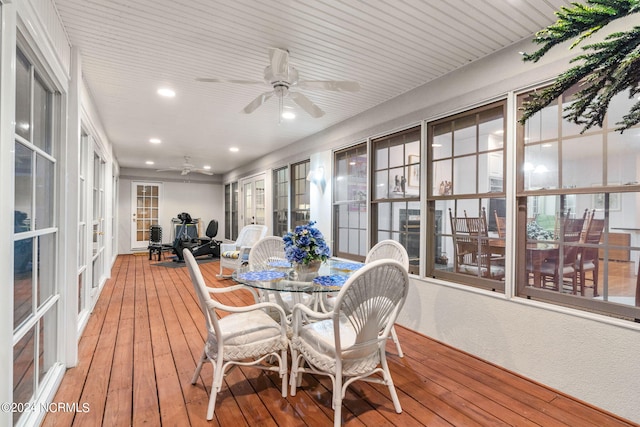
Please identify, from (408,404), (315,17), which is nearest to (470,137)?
(315,17)

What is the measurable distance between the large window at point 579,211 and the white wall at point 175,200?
30.0ft

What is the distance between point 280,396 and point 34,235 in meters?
1.73

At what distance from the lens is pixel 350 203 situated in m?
4.35

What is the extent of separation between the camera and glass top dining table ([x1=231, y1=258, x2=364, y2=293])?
2.08 meters

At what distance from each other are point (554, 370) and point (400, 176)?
2.17 m

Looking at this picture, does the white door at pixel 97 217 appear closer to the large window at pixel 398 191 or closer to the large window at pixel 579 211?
the large window at pixel 398 191

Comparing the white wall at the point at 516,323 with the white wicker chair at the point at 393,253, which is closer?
the white wall at the point at 516,323

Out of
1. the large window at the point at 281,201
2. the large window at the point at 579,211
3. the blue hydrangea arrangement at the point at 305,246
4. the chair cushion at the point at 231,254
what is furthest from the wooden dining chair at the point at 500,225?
the chair cushion at the point at 231,254

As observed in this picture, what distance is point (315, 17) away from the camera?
2.10m

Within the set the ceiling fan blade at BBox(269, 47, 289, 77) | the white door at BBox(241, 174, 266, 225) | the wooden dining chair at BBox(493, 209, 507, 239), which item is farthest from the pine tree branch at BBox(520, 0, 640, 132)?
the white door at BBox(241, 174, 266, 225)

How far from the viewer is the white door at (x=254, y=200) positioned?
7.09 metres

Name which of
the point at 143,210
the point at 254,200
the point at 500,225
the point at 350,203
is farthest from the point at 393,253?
the point at 143,210

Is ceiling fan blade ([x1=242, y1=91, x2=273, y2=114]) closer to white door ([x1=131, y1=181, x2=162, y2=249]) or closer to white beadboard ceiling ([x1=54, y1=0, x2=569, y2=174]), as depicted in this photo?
white beadboard ceiling ([x1=54, y1=0, x2=569, y2=174])

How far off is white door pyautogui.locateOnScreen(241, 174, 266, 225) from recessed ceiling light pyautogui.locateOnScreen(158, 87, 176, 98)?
3471 mm
